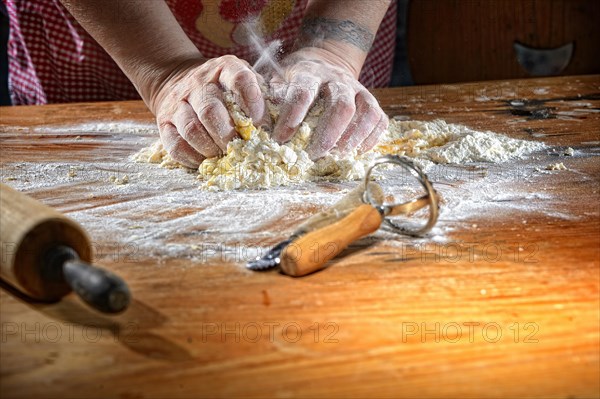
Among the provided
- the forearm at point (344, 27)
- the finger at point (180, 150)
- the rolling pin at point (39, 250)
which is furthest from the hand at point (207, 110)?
the rolling pin at point (39, 250)

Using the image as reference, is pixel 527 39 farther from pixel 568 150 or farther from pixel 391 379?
pixel 391 379

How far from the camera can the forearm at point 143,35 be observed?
134 cm

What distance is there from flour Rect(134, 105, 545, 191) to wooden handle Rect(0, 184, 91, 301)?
0.38m

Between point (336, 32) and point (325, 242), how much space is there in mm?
779

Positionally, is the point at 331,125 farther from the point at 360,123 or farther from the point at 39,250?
the point at 39,250

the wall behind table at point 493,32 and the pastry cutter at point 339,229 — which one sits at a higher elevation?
the wall behind table at point 493,32

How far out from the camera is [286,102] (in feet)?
3.68

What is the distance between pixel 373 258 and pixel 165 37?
765 millimetres

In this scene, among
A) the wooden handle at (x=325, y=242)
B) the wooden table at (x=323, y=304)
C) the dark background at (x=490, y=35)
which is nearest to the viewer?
the wooden table at (x=323, y=304)

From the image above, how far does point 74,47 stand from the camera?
5.51ft

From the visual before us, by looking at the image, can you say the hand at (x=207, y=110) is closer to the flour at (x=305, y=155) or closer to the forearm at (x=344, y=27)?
the flour at (x=305, y=155)

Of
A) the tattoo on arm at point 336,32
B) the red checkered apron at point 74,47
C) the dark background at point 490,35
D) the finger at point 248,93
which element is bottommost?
the red checkered apron at point 74,47

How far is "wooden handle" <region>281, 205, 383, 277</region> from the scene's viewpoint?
2.43ft

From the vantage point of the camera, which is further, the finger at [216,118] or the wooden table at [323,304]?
the finger at [216,118]
